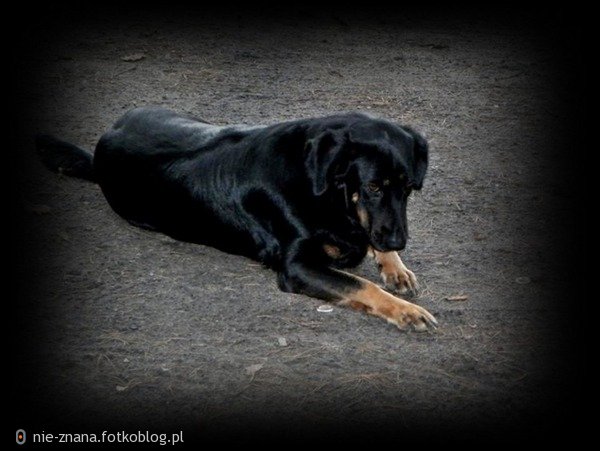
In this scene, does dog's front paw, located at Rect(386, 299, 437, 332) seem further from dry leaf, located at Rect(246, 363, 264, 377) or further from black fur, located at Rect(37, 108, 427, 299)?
dry leaf, located at Rect(246, 363, 264, 377)

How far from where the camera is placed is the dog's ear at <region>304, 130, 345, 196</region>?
16.1 ft

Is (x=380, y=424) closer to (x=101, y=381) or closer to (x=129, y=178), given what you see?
(x=101, y=381)

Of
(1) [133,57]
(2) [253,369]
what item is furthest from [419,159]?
(1) [133,57]

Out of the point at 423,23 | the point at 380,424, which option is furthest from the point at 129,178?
the point at 423,23

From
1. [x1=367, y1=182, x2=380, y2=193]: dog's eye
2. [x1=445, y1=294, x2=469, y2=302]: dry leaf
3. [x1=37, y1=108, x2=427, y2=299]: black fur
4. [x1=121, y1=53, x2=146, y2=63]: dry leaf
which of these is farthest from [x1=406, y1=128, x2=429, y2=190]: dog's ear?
[x1=121, y1=53, x2=146, y2=63]: dry leaf

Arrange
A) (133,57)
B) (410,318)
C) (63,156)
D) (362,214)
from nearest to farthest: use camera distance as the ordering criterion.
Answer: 1. (410,318)
2. (362,214)
3. (63,156)
4. (133,57)

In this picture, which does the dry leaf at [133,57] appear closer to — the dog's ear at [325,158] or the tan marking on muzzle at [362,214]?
the dog's ear at [325,158]

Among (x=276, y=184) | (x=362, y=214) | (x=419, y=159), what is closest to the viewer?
(x=362, y=214)

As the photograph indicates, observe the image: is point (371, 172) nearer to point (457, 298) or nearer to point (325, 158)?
point (325, 158)

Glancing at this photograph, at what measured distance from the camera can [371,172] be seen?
15.7 ft

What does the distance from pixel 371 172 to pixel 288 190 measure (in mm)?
587

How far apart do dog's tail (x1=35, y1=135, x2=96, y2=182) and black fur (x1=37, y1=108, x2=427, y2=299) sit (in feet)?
1.36

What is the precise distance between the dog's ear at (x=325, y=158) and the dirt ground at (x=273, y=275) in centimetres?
68

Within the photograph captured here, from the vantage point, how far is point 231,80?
805 cm
